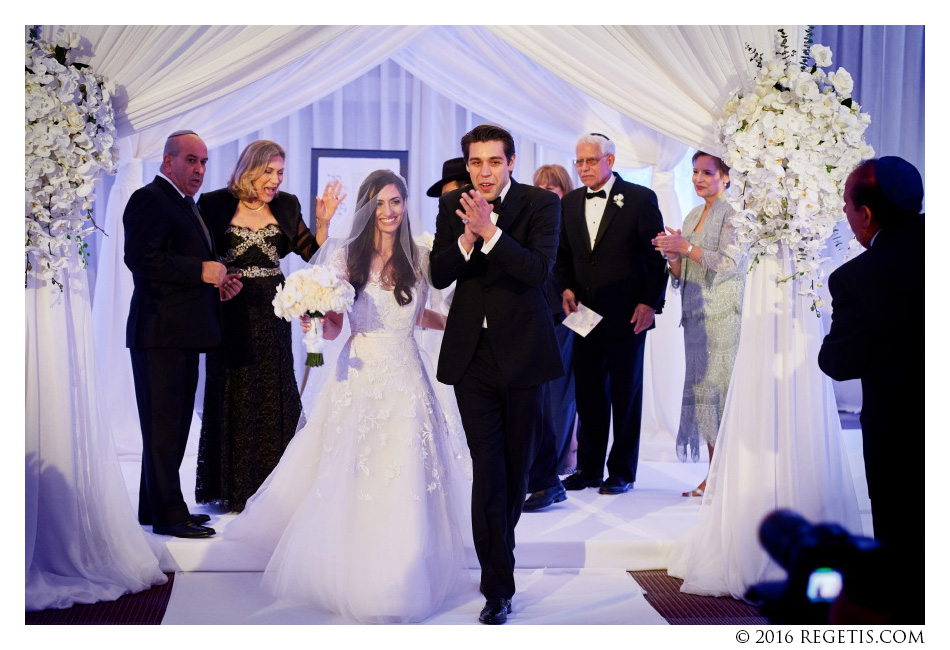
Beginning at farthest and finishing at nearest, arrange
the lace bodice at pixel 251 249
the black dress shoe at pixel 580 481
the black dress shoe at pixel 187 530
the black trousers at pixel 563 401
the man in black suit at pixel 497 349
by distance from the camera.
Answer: the black trousers at pixel 563 401, the black dress shoe at pixel 580 481, the lace bodice at pixel 251 249, the black dress shoe at pixel 187 530, the man in black suit at pixel 497 349

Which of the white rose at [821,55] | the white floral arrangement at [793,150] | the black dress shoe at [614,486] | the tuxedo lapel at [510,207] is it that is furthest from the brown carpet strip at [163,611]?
the white rose at [821,55]

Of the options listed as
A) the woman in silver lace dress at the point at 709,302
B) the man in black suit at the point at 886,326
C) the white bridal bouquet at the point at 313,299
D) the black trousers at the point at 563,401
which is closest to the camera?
the man in black suit at the point at 886,326

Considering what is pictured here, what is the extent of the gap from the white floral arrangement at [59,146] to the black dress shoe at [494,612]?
200 centimetres

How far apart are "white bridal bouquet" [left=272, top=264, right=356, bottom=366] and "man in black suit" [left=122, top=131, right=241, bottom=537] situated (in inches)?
28.5

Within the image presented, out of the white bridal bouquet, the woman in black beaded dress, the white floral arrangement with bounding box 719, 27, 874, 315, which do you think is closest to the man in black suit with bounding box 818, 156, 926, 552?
the white floral arrangement with bounding box 719, 27, 874, 315

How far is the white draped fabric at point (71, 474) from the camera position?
3531 millimetres

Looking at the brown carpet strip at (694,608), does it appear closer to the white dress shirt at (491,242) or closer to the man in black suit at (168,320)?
the white dress shirt at (491,242)

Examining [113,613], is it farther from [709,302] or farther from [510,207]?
[709,302]

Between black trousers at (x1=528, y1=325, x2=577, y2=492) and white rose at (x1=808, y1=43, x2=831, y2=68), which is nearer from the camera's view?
white rose at (x1=808, y1=43, x2=831, y2=68)

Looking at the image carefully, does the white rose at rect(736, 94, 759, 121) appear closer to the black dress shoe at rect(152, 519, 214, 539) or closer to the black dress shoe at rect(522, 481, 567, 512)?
the black dress shoe at rect(522, 481, 567, 512)

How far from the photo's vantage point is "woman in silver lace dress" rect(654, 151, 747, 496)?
4480 millimetres

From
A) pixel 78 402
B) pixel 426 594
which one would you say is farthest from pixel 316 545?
pixel 78 402

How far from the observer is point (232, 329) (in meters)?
4.25
